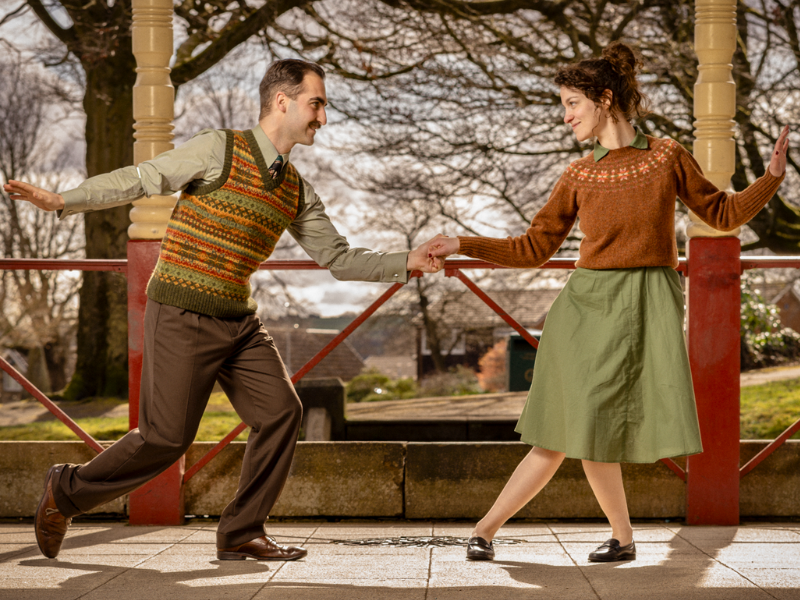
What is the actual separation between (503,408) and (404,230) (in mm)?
6417

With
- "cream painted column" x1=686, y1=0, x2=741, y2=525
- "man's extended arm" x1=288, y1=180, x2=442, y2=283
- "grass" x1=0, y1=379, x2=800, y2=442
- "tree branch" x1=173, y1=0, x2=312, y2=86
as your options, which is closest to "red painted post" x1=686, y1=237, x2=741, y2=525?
"cream painted column" x1=686, y1=0, x2=741, y2=525

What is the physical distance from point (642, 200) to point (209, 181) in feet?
4.99

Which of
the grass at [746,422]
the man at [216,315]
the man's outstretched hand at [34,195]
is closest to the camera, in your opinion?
the man's outstretched hand at [34,195]

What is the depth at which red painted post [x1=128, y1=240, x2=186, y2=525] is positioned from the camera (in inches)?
154

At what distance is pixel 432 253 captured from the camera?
3.16 m

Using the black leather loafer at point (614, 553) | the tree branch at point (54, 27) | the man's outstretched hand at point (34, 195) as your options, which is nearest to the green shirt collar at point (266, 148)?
the man's outstretched hand at point (34, 195)

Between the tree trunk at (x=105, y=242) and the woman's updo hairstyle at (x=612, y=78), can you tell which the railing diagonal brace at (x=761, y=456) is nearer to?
the woman's updo hairstyle at (x=612, y=78)

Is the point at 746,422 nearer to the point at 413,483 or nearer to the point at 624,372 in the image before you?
the point at 413,483

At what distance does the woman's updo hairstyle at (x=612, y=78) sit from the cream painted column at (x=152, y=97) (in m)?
1.96

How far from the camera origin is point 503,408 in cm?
968

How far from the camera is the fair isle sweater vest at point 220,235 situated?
293cm

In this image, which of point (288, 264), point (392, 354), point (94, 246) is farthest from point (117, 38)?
point (392, 354)

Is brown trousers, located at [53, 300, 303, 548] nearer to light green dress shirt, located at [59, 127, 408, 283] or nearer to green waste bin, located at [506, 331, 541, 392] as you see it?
light green dress shirt, located at [59, 127, 408, 283]

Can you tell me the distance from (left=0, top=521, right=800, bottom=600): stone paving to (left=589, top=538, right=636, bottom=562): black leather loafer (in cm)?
3
